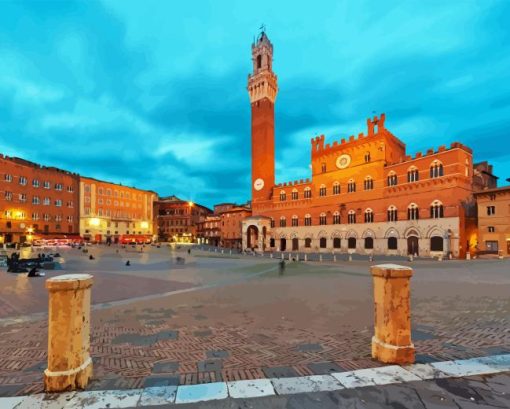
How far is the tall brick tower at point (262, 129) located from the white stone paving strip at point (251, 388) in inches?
1916

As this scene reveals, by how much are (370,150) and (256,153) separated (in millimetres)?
22274

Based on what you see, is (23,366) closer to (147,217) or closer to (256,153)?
(256,153)

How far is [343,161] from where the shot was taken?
136 feet

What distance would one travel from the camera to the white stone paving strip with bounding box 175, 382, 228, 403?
3361 mm

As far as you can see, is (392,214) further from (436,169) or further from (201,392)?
(201,392)

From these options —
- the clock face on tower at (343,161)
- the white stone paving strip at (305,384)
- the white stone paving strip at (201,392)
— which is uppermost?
the clock face on tower at (343,161)

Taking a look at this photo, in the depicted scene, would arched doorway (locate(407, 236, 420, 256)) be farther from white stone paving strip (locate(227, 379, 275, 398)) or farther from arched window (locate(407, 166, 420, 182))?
white stone paving strip (locate(227, 379, 275, 398))

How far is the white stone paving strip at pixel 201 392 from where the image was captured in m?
3.36

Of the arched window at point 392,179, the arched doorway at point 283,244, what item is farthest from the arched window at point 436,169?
the arched doorway at point 283,244

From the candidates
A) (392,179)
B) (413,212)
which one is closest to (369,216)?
(413,212)

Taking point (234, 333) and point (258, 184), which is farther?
point (258, 184)

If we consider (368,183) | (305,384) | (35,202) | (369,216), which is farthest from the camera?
(35,202)

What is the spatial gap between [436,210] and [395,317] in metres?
33.6

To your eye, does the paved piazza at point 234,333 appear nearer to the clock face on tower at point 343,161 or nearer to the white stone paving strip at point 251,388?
the white stone paving strip at point 251,388
